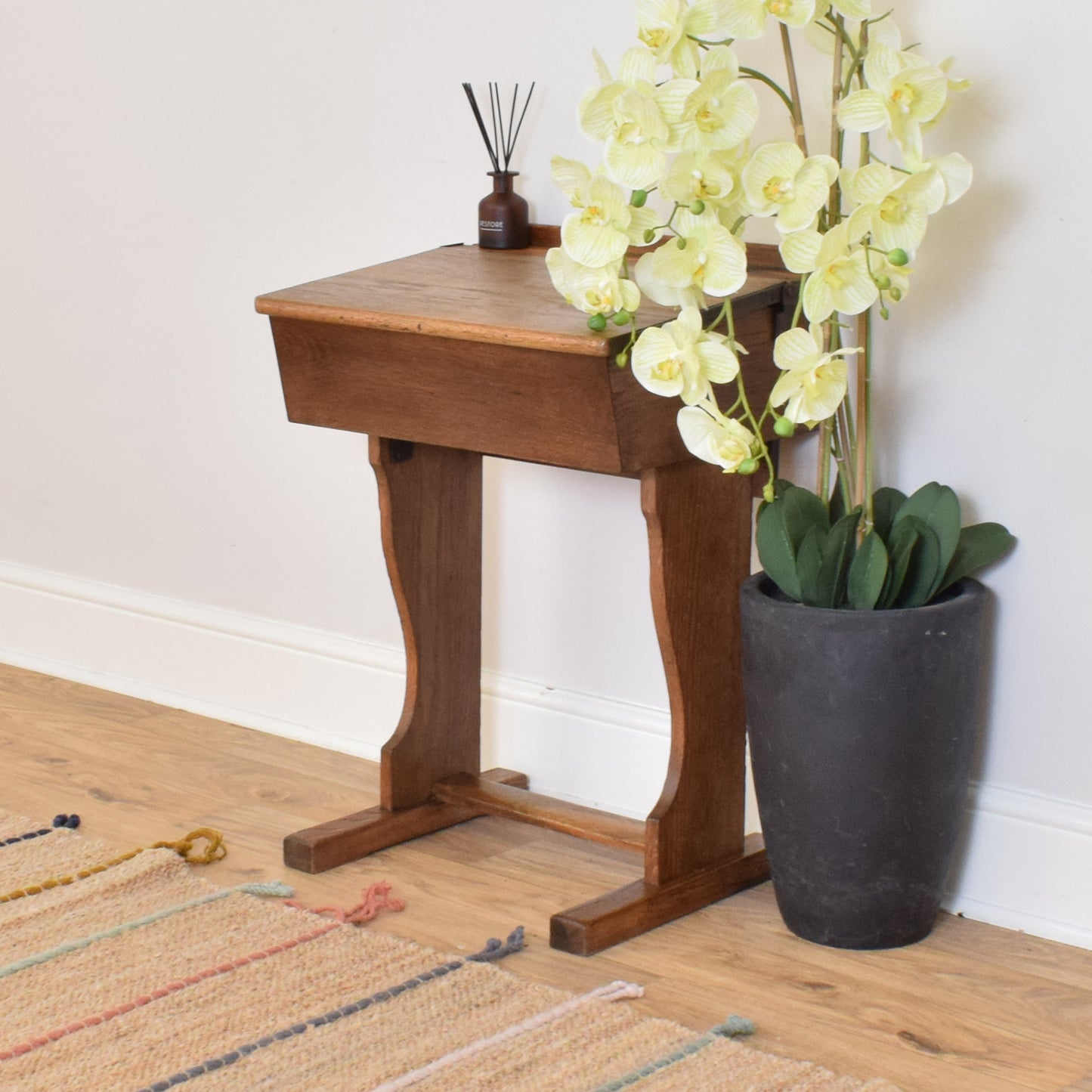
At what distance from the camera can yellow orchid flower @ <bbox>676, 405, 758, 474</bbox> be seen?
1.57m

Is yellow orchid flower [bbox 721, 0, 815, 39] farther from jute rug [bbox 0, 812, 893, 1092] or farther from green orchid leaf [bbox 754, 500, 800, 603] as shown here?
→ jute rug [bbox 0, 812, 893, 1092]

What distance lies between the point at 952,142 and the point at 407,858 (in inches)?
43.1

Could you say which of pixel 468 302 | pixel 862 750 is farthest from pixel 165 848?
pixel 862 750

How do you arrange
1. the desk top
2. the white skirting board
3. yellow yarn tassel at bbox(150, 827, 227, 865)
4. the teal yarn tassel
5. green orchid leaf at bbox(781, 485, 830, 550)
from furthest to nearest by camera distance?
yellow yarn tassel at bbox(150, 827, 227, 865) < the white skirting board < green orchid leaf at bbox(781, 485, 830, 550) < the desk top < the teal yarn tassel

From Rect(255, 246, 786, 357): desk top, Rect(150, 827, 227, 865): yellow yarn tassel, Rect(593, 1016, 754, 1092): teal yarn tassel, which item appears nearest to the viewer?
Rect(593, 1016, 754, 1092): teal yarn tassel

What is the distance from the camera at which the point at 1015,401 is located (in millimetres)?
1791

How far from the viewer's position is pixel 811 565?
170 centimetres

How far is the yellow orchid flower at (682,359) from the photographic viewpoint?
1566mm

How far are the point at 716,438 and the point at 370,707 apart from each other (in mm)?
1046

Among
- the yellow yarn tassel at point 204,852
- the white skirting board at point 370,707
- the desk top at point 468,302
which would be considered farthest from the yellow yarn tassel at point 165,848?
the desk top at point 468,302

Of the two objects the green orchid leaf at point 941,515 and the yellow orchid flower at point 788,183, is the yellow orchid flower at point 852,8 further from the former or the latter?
the green orchid leaf at point 941,515

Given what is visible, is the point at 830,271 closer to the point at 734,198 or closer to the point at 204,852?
the point at 734,198

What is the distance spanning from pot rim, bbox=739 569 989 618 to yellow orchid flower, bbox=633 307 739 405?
26 centimetres

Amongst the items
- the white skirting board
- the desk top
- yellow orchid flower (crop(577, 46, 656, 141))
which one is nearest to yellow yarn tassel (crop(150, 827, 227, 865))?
the white skirting board
